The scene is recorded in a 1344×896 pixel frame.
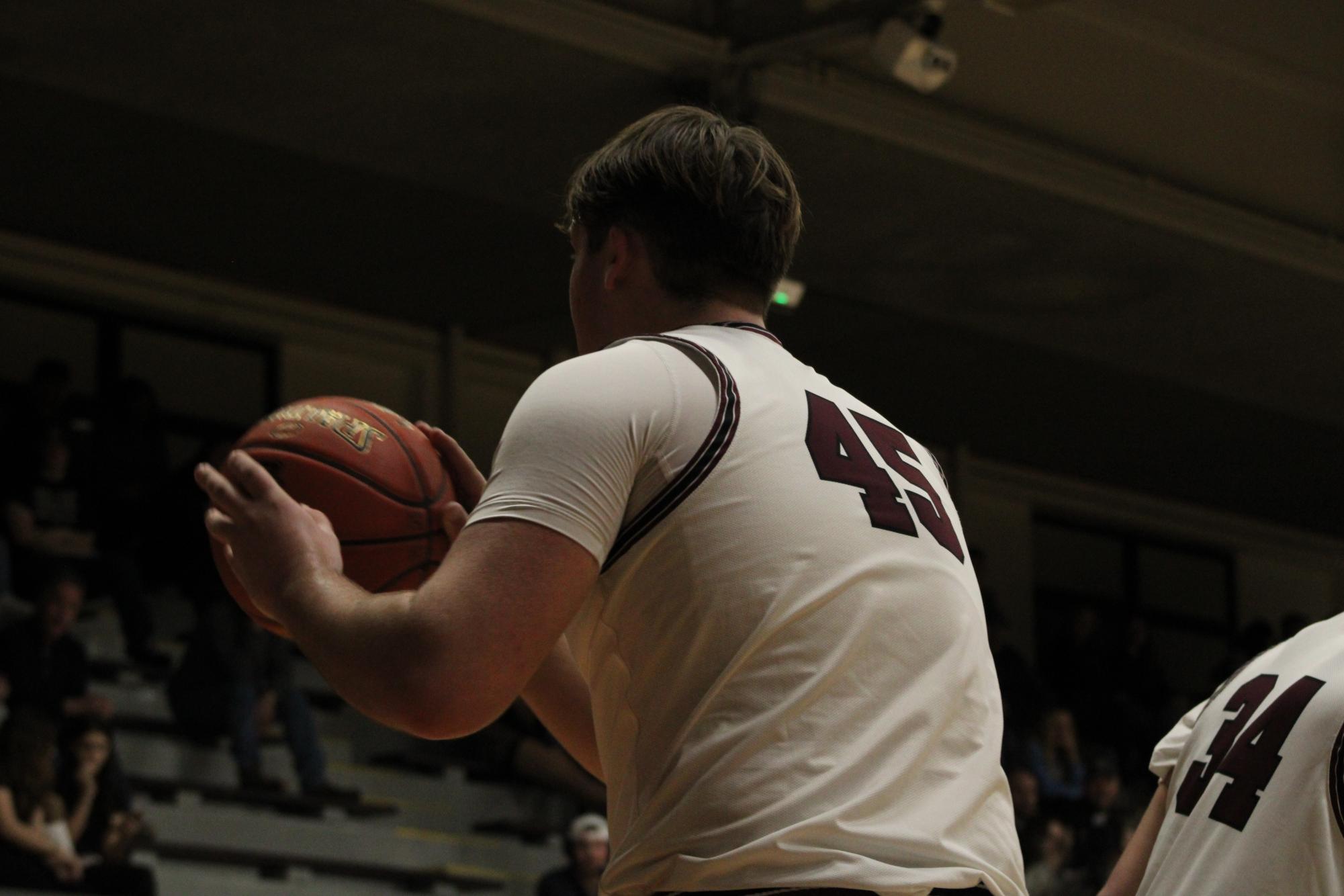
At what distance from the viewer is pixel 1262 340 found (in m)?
13.0

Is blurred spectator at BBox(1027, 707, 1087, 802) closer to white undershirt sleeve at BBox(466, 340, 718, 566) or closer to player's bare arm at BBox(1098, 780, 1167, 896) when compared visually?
player's bare arm at BBox(1098, 780, 1167, 896)

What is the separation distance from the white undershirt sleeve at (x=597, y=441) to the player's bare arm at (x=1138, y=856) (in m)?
1.63

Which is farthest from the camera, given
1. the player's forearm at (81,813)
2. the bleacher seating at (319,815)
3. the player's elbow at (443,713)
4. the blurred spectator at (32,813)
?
the bleacher seating at (319,815)

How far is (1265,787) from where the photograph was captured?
10.2 ft

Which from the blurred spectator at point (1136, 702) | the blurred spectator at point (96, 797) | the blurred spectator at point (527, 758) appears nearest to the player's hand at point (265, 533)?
the blurred spectator at point (96, 797)

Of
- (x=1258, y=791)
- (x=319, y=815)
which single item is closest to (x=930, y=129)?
(x=319, y=815)

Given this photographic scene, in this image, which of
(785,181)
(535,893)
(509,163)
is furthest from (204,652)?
(785,181)

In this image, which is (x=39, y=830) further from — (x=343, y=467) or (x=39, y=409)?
(x=343, y=467)

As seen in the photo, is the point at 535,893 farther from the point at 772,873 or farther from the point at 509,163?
the point at 772,873

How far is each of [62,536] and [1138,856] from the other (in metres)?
8.27

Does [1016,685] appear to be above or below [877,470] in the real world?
below

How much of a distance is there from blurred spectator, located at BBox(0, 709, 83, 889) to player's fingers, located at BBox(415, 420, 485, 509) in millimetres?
6370

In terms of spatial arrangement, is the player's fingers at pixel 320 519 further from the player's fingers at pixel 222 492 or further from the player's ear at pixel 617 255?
the player's ear at pixel 617 255

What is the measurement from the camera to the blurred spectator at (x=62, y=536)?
10.2 metres
